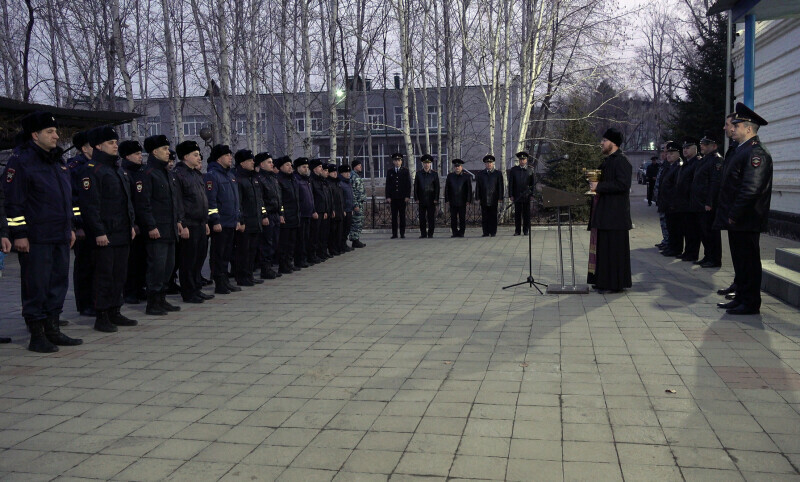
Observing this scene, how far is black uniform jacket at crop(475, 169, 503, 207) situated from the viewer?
59.7 ft

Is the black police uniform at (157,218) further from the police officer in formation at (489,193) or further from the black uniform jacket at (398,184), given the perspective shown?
the police officer in formation at (489,193)

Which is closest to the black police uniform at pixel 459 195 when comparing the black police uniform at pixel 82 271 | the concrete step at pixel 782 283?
the concrete step at pixel 782 283

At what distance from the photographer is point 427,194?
1839 cm

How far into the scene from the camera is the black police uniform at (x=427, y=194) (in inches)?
724

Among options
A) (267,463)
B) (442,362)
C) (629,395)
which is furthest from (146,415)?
(629,395)

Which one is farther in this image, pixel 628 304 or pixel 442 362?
pixel 628 304

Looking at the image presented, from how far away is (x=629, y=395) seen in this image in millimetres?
4852

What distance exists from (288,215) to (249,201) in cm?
152

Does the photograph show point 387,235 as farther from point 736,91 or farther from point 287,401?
point 287,401

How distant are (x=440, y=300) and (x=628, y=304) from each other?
2.31 metres

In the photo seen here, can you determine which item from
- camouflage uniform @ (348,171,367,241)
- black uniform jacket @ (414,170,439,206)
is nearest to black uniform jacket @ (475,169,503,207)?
black uniform jacket @ (414,170,439,206)

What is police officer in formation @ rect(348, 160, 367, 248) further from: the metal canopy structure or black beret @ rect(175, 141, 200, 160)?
black beret @ rect(175, 141, 200, 160)

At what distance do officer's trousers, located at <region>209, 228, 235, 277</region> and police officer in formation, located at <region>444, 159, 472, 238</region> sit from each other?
9.20 m

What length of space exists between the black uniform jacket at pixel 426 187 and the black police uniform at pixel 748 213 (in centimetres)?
1108
